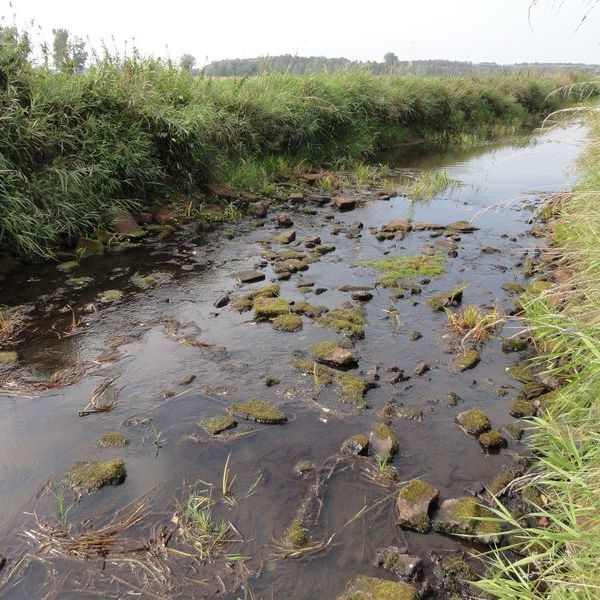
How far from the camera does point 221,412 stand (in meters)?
3.77

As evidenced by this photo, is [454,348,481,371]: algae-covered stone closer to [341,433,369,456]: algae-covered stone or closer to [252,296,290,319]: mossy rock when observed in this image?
[341,433,369,456]: algae-covered stone

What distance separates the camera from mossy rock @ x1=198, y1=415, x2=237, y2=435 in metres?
3.55

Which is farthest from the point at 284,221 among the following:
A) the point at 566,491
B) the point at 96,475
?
the point at 566,491

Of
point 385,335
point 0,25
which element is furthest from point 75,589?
point 0,25

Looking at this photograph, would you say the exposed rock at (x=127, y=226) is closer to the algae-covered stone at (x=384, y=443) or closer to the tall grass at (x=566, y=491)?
the algae-covered stone at (x=384, y=443)

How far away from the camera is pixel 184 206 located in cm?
861

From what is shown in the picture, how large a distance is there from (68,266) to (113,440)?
3657mm

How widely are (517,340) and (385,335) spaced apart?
113 centimetres

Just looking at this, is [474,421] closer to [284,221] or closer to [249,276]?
[249,276]

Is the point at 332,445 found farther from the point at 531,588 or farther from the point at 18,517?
the point at 18,517

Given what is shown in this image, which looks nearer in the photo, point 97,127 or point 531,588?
point 531,588

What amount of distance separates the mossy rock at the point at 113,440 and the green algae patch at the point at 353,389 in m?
1.53

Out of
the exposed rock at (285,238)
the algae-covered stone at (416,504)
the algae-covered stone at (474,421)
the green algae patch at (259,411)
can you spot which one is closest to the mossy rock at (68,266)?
the exposed rock at (285,238)

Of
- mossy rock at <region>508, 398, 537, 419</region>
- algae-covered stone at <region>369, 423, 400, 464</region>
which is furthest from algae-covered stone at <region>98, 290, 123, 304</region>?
mossy rock at <region>508, 398, 537, 419</region>
